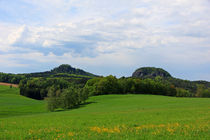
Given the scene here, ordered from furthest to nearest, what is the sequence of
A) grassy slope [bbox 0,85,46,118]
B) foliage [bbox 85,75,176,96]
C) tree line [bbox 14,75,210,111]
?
1. foliage [bbox 85,75,176,96]
2. tree line [bbox 14,75,210,111]
3. grassy slope [bbox 0,85,46,118]

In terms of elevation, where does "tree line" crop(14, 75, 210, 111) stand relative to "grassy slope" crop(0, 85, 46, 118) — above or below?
above

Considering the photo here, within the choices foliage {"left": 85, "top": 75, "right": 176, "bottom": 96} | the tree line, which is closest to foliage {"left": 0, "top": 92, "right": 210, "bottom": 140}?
the tree line

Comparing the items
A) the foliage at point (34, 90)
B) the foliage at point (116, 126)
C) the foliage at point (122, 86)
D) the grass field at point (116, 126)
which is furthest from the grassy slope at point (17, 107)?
the foliage at point (116, 126)

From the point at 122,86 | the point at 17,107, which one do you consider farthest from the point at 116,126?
the point at 122,86

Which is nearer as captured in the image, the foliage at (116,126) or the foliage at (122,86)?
the foliage at (116,126)

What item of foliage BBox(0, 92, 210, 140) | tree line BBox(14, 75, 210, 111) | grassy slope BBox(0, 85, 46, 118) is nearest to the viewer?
foliage BBox(0, 92, 210, 140)

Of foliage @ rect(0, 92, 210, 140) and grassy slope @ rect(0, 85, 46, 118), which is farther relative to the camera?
grassy slope @ rect(0, 85, 46, 118)

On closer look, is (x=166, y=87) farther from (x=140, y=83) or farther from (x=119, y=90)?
(x=119, y=90)

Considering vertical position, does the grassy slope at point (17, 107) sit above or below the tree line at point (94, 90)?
below

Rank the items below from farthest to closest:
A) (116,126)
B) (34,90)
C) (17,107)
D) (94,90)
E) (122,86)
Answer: (34,90)
(122,86)
(94,90)
(17,107)
(116,126)

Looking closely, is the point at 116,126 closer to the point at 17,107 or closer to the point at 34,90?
the point at 17,107

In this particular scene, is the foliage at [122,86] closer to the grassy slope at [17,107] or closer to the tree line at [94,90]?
the tree line at [94,90]

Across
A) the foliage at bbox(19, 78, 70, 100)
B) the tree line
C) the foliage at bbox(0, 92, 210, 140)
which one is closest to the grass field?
the foliage at bbox(0, 92, 210, 140)

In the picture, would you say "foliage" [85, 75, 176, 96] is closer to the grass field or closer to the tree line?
the tree line
